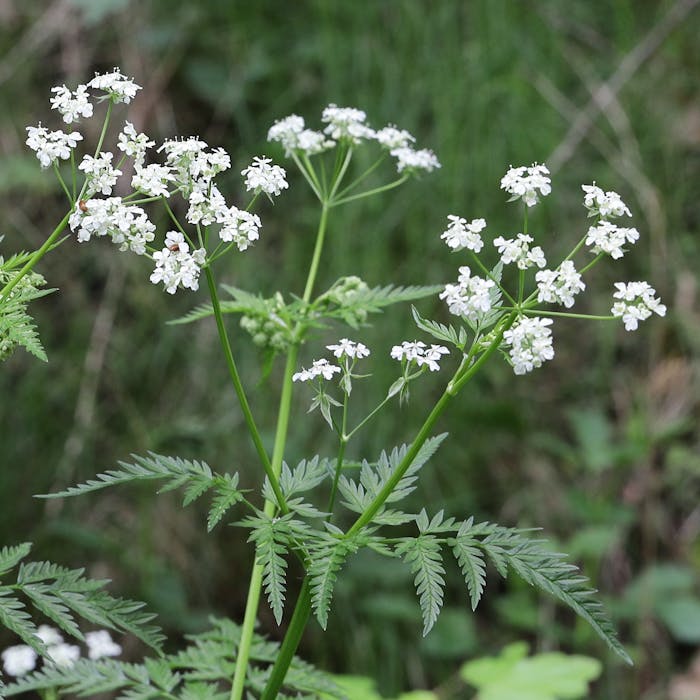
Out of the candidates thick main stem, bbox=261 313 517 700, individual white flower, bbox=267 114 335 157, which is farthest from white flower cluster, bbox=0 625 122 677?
individual white flower, bbox=267 114 335 157

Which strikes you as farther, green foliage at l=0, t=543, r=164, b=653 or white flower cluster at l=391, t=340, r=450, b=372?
white flower cluster at l=391, t=340, r=450, b=372

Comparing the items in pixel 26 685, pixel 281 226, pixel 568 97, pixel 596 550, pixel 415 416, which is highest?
pixel 568 97

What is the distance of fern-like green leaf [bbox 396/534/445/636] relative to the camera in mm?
1412

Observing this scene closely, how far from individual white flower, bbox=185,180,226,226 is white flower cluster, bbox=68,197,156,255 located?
3.0 inches

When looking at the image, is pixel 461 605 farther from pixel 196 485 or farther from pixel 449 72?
pixel 196 485

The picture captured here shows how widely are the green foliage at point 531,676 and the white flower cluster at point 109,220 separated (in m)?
2.04

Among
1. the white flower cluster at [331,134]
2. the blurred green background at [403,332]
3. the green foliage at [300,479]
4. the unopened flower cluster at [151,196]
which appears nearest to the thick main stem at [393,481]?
the green foliage at [300,479]

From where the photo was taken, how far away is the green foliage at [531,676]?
292cm

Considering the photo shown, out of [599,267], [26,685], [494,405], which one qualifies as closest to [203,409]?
[494,405]

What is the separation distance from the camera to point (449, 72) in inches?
183

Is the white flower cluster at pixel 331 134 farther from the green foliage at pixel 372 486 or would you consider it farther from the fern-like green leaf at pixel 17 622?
the fern-like green leaf at pixel 17 622

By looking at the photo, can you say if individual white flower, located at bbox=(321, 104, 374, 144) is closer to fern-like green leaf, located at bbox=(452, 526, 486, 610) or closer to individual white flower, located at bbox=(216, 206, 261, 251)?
individual white flower, located at bbox=(216, 206, 261, 251)

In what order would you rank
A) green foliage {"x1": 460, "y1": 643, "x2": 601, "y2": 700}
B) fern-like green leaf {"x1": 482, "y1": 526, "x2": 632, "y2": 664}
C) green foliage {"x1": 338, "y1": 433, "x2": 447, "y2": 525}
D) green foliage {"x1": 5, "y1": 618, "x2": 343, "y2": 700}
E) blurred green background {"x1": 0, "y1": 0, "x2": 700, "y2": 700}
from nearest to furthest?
fern-like green leaf {"x1": 482, "y1": 526, "x2": 632, "y2": 664} → green foliage {"x1": 338, "y1": 433, "x2": 447, "y2": 525} → green foliage {"x1": 5, "y1": 618, "x2": 343, "y2": 700} → green foliage {"x1": 460, "y1": 643, "x2": 601, "y2": 700} → blurred green background {"x1": 0, "y1": 0, "x2": 700, "y2": 700}

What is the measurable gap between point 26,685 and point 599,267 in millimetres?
4104
